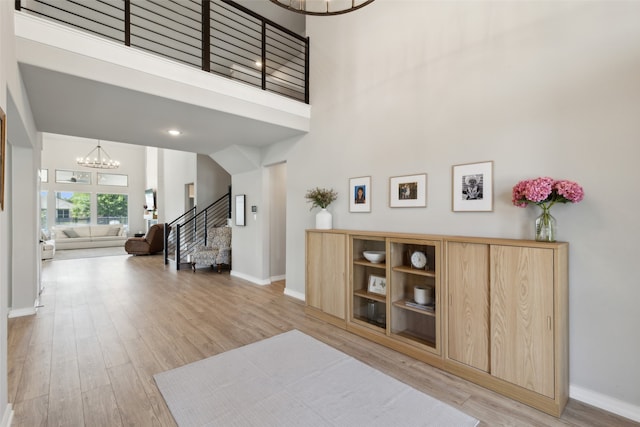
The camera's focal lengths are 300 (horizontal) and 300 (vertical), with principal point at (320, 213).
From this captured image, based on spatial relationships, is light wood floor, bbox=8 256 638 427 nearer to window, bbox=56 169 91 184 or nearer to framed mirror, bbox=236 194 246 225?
framed mirror, bbox=236 194 246 225

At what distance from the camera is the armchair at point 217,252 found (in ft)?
21.9

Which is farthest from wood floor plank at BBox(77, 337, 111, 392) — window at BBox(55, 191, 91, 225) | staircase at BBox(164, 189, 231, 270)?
window at BBox(55, 191, 91, 225)

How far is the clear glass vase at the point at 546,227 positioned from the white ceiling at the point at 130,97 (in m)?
3.15

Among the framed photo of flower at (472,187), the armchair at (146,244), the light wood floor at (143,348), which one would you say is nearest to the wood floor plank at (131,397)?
the light wood floor at (143,348)

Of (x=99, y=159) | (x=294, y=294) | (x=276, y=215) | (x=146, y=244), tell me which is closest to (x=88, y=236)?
(x=99, y=159)

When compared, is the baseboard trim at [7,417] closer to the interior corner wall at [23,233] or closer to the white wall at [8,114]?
the white wall at [8,114]

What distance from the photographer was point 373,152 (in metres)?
3.61

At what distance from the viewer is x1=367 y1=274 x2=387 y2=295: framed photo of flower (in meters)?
3.34

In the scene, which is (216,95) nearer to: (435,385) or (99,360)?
(99,360)

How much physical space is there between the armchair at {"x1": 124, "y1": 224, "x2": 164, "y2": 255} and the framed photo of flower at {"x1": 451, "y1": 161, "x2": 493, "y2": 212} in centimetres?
912

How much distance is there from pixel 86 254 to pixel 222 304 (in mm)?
7674

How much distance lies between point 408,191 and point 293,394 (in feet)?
7.27

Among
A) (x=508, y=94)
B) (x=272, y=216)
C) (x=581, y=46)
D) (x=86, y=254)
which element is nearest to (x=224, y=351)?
(x=272, y=216)

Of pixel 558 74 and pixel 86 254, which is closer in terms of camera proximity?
pixel 558 74
